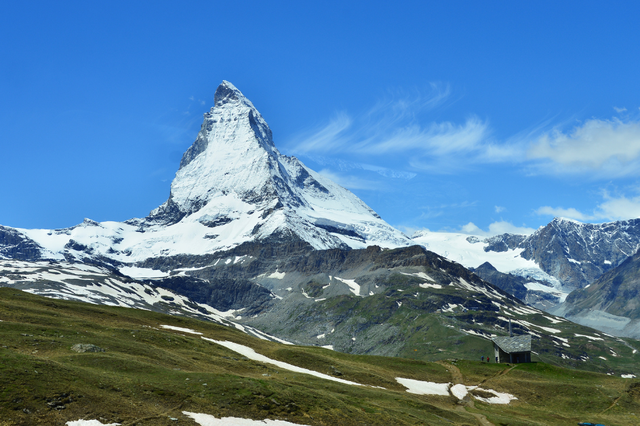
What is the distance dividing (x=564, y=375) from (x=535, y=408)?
2559 centimetres

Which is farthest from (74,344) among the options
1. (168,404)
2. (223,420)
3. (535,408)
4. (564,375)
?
(564,375)

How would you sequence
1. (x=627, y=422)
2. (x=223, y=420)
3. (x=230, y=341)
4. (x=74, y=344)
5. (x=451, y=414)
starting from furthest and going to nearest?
1. (x=230, y=341)
2. (x=627, y=422)
3. (x=451, y=414)
4. (x=74, y=344)
5. (x=223, y=420)

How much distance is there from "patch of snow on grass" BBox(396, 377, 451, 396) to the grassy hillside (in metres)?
1.81

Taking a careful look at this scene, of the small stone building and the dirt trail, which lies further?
the small stone building

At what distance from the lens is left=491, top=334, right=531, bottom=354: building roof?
355ft

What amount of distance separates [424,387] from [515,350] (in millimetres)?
31556

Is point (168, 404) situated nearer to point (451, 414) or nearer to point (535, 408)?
point (451, 414)

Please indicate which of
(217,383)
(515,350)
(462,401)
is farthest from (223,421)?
(515,350)

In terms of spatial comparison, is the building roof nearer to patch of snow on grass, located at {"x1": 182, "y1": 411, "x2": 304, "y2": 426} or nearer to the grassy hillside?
the grassy hillside

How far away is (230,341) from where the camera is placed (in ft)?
315

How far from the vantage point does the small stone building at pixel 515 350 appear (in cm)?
10819

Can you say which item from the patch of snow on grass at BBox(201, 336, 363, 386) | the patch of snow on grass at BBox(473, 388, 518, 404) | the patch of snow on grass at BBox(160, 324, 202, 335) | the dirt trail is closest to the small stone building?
the dirt trail

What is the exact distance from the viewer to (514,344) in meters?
110

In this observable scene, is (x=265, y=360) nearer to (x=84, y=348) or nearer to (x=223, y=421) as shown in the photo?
(x=84, y=348)
